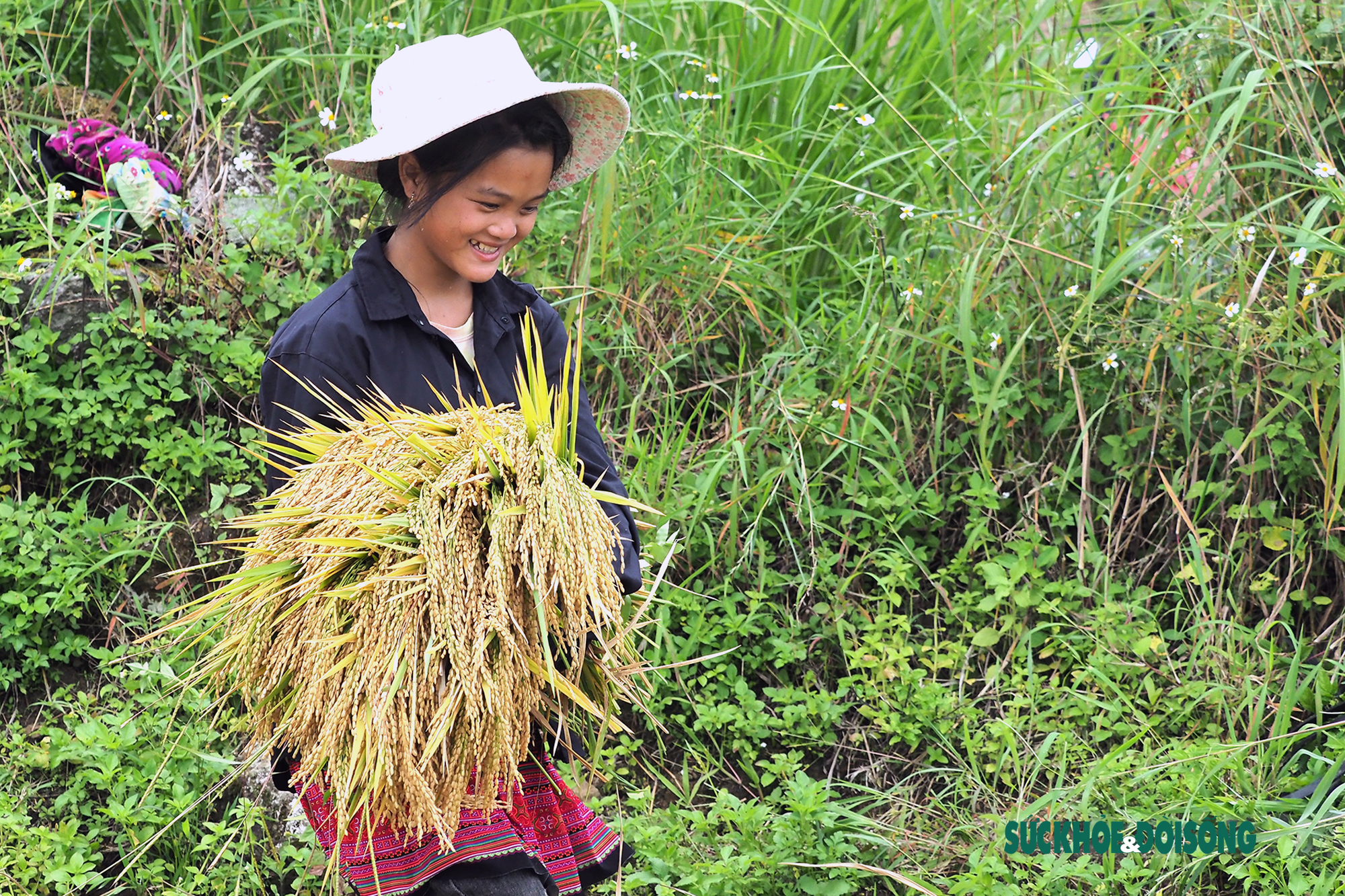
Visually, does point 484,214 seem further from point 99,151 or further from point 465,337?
point 99,151

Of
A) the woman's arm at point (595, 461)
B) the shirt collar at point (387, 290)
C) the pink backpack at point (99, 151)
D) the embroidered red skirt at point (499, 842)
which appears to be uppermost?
the pink backpack at point (99, 151)

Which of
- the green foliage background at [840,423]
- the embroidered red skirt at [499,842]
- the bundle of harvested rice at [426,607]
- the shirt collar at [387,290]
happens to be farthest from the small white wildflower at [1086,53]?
the embroidered red skirt at [499,842]

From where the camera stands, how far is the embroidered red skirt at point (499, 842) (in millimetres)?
1729

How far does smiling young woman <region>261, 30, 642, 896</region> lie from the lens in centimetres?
188

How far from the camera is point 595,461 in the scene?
6.82ft

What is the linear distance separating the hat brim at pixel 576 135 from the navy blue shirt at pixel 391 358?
159 mm

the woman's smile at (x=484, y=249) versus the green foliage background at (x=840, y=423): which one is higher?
the woman's smile at (x=484, y=249)

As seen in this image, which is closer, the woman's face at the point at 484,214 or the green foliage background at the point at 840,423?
the woman's face at the point at 484,214

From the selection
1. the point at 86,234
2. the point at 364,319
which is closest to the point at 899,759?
the point at 364,319

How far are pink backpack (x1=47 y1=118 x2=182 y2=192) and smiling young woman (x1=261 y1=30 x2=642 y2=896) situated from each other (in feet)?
5.46

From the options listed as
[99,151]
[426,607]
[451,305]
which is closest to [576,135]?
[451,305]

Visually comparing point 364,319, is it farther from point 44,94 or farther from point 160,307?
point 44,94

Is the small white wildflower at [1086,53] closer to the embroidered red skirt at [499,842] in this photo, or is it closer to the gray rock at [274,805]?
the embroidered red skirt at [499,842]

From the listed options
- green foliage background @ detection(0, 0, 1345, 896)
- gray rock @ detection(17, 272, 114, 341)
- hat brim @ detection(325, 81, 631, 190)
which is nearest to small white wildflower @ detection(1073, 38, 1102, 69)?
green foliage background @ detection(0, 0, 1345, 896)
